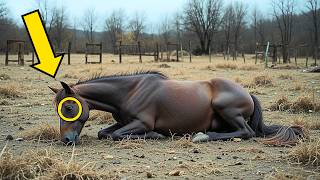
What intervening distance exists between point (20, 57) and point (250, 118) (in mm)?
25362

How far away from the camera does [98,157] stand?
461 centimetres

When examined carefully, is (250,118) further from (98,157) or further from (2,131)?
(2,131)

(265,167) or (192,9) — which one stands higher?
(192,9)

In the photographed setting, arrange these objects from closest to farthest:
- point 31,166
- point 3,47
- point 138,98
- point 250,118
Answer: point 31,166 < point 138,98 < point 250,118 < point 3,47

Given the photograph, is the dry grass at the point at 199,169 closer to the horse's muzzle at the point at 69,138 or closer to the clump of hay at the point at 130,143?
the clump of hay at the point at 130,143

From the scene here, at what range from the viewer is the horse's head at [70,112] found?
5.34 meters

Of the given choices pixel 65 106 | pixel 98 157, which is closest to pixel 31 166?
pixel 98 157

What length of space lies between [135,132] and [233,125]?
4.84ft

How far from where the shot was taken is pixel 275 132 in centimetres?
603

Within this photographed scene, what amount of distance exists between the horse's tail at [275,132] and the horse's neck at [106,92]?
1.95 m

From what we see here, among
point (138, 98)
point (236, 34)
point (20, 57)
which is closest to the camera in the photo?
point (138, 98)

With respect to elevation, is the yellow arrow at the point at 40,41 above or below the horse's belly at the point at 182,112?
above

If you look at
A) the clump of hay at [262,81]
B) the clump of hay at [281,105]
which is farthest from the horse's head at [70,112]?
the clump of hay at [262,81]

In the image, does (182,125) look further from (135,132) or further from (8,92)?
(8,92)
